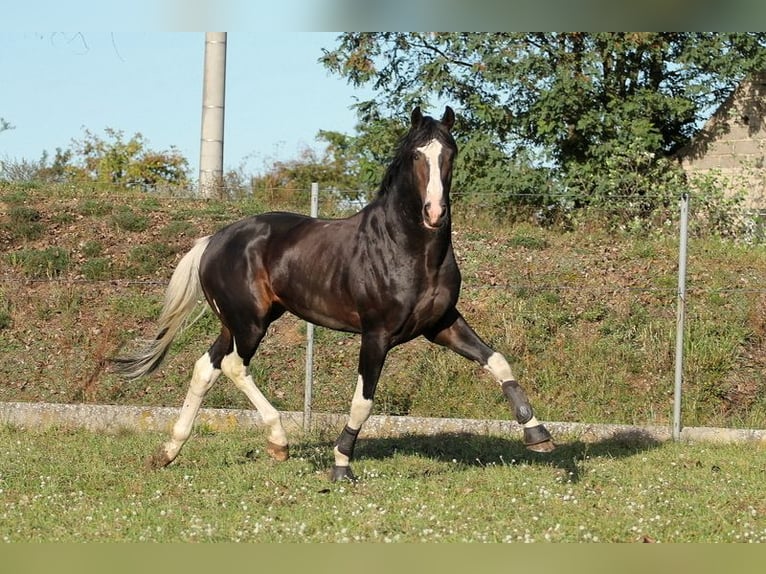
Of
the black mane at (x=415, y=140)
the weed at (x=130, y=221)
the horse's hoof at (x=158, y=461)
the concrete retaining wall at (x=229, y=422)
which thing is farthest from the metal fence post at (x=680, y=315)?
the weed at (x=130, y=221)

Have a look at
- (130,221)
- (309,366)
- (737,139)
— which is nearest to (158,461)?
(309,366)

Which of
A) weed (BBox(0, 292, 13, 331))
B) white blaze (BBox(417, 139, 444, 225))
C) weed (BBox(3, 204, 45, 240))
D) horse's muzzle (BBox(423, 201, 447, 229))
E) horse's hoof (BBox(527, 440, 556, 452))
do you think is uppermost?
white blaze (BBox(417, 139, 444, 225))

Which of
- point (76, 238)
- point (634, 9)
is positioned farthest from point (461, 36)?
point (634, 9)

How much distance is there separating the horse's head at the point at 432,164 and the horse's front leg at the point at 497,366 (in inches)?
32.1

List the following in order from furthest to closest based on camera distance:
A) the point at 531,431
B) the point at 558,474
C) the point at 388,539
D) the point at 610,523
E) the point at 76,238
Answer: the point at 76,238 → the point at 558,474 → the point at 531,431 → the point at 610,523 → the point at 388,539

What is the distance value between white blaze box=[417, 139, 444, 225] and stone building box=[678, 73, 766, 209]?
38.7 ft

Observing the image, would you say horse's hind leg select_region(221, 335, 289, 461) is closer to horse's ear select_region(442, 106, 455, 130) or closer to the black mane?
the black mane

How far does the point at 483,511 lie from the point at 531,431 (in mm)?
642

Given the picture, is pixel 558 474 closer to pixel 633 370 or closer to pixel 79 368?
pixel 633 370

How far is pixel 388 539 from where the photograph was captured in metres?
5.35

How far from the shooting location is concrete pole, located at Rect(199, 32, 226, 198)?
64.0 ft

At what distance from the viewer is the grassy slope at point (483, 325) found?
1028cm

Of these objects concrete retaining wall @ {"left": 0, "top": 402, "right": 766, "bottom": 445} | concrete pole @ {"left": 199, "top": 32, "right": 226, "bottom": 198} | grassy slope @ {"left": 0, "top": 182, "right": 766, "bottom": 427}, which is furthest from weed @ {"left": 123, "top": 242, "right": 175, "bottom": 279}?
concrete pole @ {"left": 199, "top": 32, "right": 226, "bottom": 198}

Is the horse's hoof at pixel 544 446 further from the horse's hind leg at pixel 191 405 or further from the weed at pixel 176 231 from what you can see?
the weed at pixel 176 231
